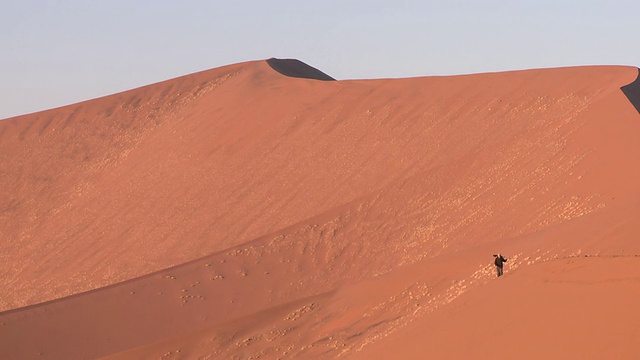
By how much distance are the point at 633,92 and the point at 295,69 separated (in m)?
20.5

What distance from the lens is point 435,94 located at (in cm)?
3119

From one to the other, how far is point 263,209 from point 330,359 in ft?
45.6

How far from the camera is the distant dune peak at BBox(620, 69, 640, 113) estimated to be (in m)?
23.6

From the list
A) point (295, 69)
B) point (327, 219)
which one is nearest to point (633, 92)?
point (327, 219)

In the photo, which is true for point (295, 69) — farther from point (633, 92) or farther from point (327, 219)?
point (633, 92)

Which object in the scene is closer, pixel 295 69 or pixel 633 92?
pixel 633 92

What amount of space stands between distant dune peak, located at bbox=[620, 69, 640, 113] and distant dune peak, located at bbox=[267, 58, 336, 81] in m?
17.7

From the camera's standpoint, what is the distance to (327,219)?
78.9 feet

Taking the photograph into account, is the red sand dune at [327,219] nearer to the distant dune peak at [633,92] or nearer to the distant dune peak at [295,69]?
the distant dune peak at [633,92]

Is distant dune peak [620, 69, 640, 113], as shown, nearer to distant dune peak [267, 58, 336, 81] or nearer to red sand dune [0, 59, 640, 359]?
red sand dune [0, 59, 640, 359]

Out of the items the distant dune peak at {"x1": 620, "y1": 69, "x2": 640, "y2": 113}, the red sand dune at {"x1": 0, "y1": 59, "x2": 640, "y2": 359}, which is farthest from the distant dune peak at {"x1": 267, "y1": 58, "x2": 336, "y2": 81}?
the distant dune peak at {"x1": 620, "y1": 69, "x2": 640, "y2": 113}

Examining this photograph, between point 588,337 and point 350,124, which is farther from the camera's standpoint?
point 350,124

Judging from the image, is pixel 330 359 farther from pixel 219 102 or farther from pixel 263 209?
pixel 219 102

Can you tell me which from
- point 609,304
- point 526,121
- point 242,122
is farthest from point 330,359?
point 242,122
